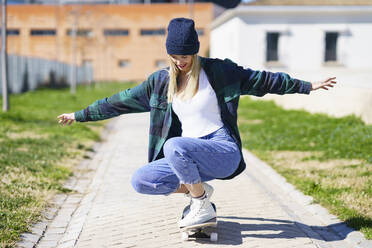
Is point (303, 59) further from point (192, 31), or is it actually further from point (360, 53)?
point (192, 31)

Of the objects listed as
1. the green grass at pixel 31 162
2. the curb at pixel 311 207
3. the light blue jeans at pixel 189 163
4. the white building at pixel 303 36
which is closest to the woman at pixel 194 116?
the light blue jeans at pixel 189 163

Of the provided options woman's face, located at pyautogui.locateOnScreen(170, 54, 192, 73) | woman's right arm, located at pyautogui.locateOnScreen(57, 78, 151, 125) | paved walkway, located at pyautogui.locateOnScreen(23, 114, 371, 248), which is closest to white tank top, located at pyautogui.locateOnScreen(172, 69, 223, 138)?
woman's face, located at pyautogui.locateOnScreen(170, 54, 192, 73)

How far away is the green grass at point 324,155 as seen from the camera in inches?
217

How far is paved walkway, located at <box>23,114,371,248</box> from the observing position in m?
4.39

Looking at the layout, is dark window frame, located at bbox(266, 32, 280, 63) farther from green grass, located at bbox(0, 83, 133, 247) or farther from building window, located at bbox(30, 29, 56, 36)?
building window, located at bbox(30, 29, 56, 36)

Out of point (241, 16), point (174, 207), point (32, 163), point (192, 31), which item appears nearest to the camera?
point (192, 31)

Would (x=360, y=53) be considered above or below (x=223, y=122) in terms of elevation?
above

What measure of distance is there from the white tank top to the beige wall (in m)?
48.7

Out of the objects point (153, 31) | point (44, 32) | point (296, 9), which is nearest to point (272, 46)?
point (296, 9)

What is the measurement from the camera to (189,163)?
3.95 meters

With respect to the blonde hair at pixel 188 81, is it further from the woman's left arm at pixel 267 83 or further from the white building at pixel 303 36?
the white building at pixel 303 36

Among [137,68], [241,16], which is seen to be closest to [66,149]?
[241,16]

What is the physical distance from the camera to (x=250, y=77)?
13.8 ft

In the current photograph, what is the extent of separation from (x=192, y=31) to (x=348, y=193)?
2904 millimetres
